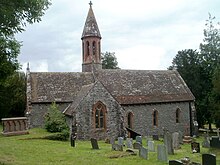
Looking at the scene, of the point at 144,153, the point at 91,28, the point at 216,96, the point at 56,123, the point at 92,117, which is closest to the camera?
the point at 144,153

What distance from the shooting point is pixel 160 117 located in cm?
3547

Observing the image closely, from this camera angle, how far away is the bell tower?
39750 mm

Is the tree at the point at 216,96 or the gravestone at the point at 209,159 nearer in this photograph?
the gravestone at the point at 209,159

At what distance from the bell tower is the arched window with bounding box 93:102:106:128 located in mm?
11363

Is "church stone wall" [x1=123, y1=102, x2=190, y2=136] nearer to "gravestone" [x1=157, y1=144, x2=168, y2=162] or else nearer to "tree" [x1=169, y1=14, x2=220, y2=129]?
"tree" [x1=169, y1=14, x2=220, y2=129]

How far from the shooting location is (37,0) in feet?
39.5

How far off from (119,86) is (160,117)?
238 inches

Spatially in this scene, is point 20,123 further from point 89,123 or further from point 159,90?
point 159,90

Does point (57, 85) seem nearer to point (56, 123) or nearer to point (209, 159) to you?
point (56, 123)

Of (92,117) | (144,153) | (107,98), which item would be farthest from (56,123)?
(144,153)

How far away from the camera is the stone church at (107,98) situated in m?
28.4

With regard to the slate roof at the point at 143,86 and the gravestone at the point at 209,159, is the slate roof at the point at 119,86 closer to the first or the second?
the slate roof at the point at 143,86

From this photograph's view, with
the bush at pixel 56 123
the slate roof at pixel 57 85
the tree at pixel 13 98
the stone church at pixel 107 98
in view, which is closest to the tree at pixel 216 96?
the stone church at pixel 107 98

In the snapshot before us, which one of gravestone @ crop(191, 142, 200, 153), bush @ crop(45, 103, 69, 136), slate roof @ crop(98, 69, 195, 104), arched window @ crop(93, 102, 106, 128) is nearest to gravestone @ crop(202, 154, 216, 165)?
gravestone @ crop(191, 142, 200, 153)
